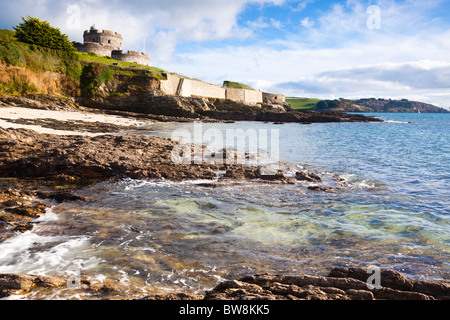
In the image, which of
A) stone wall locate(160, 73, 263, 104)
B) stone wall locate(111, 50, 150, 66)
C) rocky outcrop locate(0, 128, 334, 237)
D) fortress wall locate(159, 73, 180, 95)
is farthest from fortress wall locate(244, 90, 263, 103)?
rocky outcrop locate(0, 128, 334, 237)

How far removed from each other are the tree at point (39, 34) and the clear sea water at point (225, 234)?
3773 centimetres

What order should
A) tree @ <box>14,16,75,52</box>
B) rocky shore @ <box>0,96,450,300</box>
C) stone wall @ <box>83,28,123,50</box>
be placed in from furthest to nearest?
stone wall @ <box>83,28,123,50</box>, tree @ <box>14,16,75,52</box>, rocky shore @ <box>0,96,450,300</box>

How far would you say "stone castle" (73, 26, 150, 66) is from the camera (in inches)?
2463

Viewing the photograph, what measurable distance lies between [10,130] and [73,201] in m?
8.40

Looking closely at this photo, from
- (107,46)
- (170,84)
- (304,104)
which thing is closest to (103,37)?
(107,46)

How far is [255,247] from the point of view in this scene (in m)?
5.91

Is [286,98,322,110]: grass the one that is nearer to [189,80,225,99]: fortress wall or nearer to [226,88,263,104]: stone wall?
[226,88,263,104]: stone wall

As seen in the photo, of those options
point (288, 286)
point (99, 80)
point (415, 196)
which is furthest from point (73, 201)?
point (99, 80)

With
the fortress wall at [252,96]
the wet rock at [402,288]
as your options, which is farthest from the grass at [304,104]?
the wet rock at [402,288]

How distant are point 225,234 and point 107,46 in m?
71.0

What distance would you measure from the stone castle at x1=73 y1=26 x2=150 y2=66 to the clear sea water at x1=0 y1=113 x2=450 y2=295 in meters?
60.3

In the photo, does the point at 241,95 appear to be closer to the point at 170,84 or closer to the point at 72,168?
the point at 170,84

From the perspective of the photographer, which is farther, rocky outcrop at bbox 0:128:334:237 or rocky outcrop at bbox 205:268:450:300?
rocky outcrop at bbox 0:128:334:237
